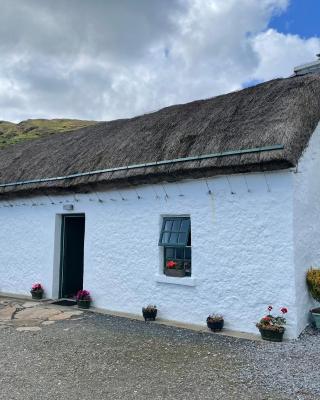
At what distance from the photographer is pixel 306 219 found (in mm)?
6816

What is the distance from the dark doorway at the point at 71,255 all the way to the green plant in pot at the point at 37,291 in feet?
1.71

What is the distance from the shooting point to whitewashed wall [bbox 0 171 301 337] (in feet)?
20.9

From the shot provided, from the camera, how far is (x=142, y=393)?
4.15 metres

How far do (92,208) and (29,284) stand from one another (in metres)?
3.15

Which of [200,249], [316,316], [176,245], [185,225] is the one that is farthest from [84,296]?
[316,316]

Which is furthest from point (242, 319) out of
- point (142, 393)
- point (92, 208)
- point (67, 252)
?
point (67, 252)

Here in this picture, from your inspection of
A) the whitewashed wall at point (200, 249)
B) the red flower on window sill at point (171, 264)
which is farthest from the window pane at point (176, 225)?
the red flower on window sill at point (171, 264)

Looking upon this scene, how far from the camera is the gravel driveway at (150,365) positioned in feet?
13.8

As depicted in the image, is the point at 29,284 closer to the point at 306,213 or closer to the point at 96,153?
the point at 96,153

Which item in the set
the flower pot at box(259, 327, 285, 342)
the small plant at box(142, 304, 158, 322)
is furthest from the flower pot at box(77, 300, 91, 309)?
the flower pot at box(259, 327, 285, 342)

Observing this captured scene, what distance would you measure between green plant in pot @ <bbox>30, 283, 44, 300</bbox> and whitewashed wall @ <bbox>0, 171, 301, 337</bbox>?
0.73 feet

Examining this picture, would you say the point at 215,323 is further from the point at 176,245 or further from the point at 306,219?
the point at 306,219

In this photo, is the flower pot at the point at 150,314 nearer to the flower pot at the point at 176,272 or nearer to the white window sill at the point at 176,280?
the white window sill at the point at 176,280

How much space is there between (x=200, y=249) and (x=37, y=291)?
197 inches
